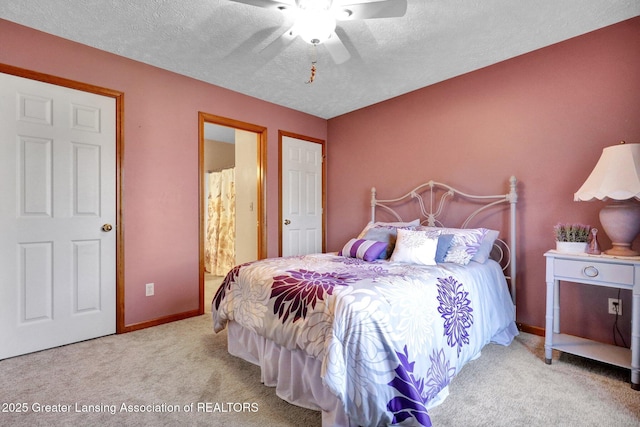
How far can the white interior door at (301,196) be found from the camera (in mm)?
4121

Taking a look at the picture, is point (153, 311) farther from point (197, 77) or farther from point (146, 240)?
point (197, 77)

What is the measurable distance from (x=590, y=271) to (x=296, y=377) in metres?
1.98

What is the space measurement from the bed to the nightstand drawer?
0.48 m

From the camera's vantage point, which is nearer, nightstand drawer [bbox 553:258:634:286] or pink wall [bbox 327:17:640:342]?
nightstand drawer [bbox 553:258:634:286]

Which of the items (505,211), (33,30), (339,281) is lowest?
(339,281)

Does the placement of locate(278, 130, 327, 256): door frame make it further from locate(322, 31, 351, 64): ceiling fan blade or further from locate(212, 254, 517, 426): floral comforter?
locate(212, 254, 517, 426): floral comforter

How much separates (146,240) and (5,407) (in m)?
1.50

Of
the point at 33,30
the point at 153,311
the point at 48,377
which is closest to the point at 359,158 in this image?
the point at 153,311

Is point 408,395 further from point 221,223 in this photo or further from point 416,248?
point 221,223

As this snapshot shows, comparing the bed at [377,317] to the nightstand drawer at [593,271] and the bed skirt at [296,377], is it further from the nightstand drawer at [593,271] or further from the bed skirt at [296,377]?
the nightstand drawer at [593,271]

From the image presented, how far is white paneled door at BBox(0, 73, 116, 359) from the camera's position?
232 centimetres

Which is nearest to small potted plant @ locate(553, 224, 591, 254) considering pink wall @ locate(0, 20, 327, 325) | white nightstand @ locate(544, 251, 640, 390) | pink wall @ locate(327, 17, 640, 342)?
white nightstand @ locate(544, 251, 640, 390)

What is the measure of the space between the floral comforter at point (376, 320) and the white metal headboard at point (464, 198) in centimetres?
51

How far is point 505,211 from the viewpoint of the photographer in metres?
2.90
